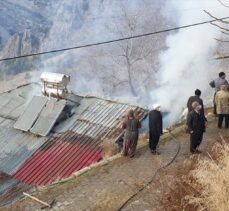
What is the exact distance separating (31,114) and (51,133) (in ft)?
3.99

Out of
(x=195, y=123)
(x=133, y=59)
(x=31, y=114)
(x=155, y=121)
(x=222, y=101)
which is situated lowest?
(x=133, y=59)

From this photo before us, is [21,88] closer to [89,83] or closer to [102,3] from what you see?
[89,83]

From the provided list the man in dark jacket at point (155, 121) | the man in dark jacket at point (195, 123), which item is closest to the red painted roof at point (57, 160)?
the man in dark jacket at point (155, 121)

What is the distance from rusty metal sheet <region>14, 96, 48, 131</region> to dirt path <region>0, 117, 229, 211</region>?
15.4 feet

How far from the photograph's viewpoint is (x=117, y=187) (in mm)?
8297

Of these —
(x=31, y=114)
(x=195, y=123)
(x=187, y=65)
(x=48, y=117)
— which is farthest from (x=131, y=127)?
(x=187, y=65)

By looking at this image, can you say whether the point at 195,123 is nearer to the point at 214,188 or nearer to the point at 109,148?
the point at 109,148

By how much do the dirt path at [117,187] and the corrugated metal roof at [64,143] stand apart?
6.64ft

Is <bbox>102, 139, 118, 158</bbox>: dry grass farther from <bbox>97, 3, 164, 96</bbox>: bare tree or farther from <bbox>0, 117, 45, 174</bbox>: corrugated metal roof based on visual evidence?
<bbox>97, 3, 164, 96</bbox>: bare tree

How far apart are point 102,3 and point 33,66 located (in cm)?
1559

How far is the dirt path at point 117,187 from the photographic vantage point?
7.69m

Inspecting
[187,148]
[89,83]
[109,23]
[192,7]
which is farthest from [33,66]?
[187,148]

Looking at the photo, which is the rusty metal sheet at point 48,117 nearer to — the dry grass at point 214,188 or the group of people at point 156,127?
the group of people at point 156,127

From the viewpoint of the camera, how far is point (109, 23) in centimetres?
4475
